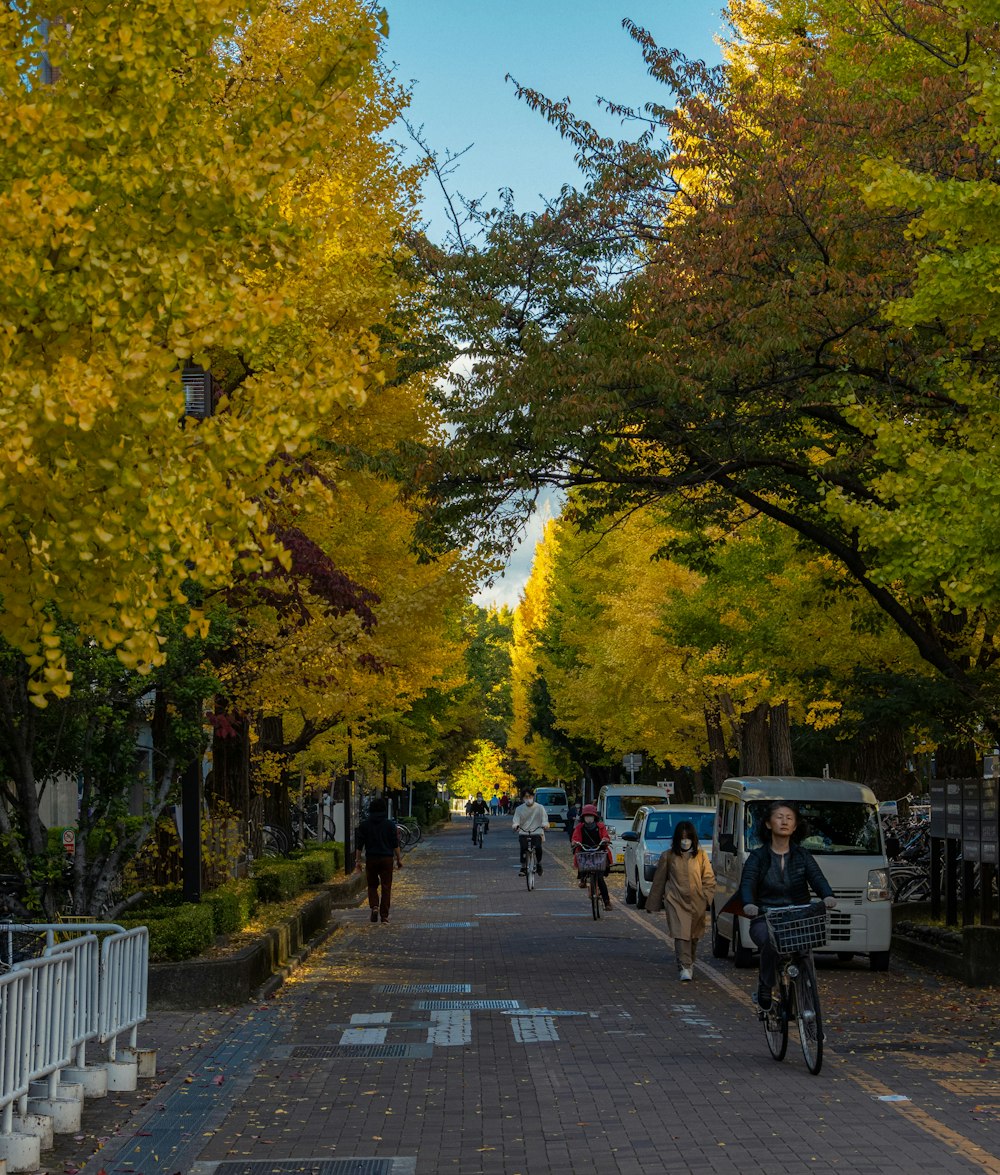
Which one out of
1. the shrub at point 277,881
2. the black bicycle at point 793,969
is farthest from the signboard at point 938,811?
the black bicycle at point 793,969

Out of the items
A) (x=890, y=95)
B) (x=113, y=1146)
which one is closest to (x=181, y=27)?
(x=113, y=1146)

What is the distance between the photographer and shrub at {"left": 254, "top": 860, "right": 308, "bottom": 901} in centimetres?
2339

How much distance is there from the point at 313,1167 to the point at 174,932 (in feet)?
22.7

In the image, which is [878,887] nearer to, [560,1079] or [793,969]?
[793,969]

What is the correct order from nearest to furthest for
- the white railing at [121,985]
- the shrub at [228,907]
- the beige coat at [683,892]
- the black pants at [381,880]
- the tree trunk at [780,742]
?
the white railing at [121,985]
the shrub at [228,907]
the beige coat at [683,892]
the black pants at [381,880]
the tree trunk at [780,742]

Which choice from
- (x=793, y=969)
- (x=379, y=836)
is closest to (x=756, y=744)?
(x=379, y=836)

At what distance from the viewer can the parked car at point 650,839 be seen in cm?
2980

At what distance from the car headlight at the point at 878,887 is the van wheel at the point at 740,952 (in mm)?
1421

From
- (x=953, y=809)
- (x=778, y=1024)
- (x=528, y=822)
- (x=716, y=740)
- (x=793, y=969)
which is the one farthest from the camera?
(x=716, y=740)

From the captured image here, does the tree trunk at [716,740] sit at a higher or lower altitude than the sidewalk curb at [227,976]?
higher

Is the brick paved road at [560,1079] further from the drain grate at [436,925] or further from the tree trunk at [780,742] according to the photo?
the tree trunk at [780,742]

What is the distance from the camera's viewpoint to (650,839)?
100.0 feet

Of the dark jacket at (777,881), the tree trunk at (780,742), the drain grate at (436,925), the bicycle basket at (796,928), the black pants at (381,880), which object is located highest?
the tree trunk at (780,742)

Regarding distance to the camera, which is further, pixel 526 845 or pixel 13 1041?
pixel 526 845
